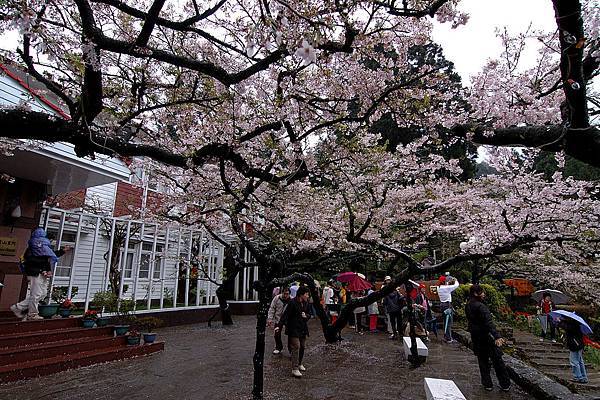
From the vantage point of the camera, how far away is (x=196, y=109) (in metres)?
6.64

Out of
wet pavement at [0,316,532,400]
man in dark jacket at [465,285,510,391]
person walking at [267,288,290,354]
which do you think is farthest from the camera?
person walking at [267,288,290,354]

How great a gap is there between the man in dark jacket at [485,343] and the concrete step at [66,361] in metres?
6.82

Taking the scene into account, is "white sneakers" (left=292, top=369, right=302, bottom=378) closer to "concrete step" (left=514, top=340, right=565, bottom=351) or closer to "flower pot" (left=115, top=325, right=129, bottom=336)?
"flower pot" (left=115, top=325, right=129, bottom=336)

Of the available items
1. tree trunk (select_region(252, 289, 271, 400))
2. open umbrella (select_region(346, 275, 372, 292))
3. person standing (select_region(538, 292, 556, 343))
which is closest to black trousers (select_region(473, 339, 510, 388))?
tree trunk (select_region(252, 289, 271, 400))

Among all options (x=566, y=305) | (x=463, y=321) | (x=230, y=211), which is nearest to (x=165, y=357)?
(x=230, y=211)

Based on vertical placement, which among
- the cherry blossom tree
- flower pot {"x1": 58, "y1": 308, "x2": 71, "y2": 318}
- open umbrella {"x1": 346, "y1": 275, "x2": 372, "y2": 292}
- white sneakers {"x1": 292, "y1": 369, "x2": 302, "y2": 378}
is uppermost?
the cherry blossom tree

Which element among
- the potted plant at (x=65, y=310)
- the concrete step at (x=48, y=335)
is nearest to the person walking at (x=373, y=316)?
the concrete step at (x=48, y=335)

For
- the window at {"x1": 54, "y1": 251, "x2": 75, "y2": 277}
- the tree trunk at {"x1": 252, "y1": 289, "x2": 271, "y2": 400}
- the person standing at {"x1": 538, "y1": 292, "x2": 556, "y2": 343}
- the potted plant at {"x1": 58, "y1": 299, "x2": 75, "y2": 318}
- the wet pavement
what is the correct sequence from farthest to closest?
the window at {"x1": 54, "y1": 251, "x2": 75, "y2": 277}
the person standing at {"x1": 538, "y1": 292, "x2": 556, "y2": 343}
the potted plant at {"x1": 58, "y1": 299, "x2": 75, "y2": 318}
the wet pavement
the tree trunk at {"x1": 252, "y1": 289, "x2": 271, "y2": 400}

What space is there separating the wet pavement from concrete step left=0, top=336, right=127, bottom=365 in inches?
21.4

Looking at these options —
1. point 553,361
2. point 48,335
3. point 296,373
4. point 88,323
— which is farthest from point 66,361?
point 553,361

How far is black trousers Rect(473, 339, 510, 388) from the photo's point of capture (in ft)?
21.0

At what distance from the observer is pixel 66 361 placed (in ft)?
22.0

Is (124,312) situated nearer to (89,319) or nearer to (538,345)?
(89,319)

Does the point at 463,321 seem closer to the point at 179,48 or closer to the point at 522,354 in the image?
the point at 522,354
